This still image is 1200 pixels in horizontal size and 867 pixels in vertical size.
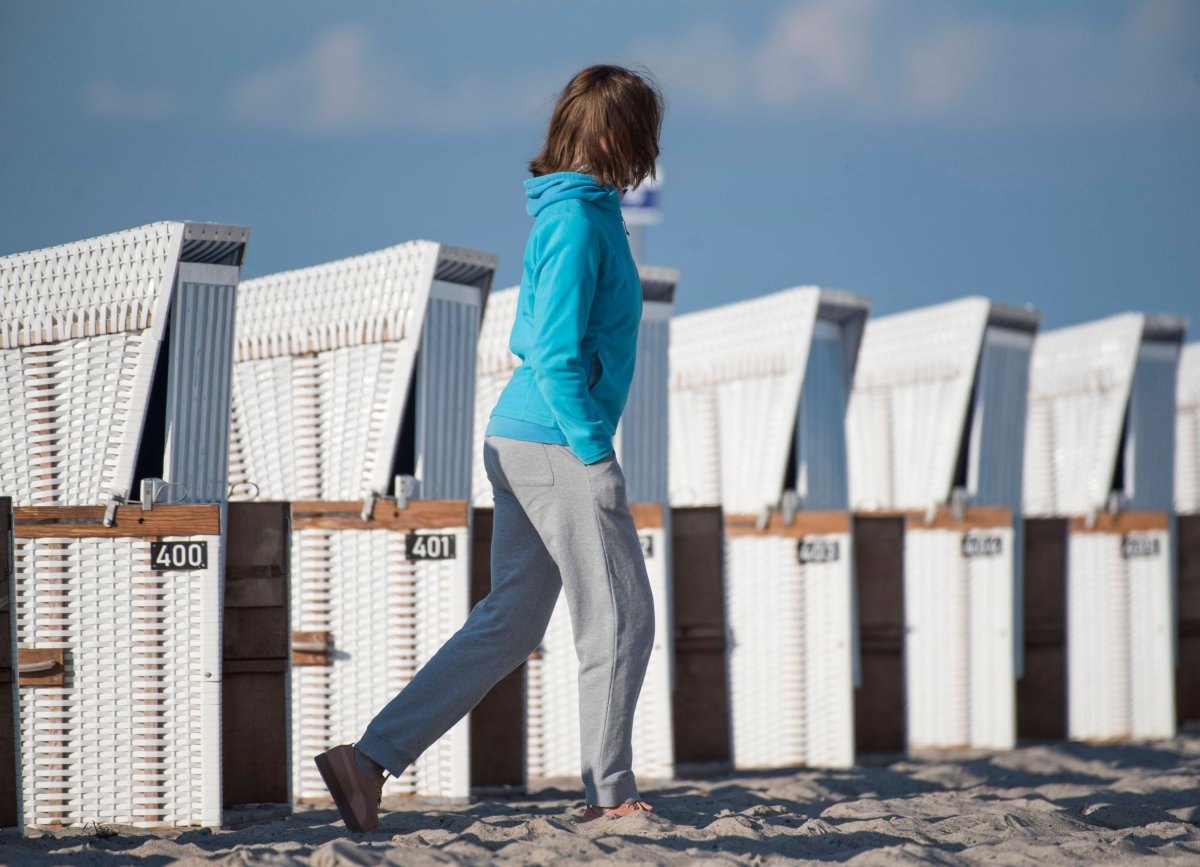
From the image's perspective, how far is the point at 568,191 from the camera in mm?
3641

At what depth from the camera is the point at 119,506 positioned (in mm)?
4254

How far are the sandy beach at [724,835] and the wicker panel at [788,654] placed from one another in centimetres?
129

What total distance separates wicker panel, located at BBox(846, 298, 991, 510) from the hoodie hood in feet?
12.7

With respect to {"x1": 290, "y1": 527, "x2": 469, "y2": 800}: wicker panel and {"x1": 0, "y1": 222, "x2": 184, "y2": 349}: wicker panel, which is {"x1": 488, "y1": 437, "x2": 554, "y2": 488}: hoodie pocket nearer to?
{"x1": 0, "y1": 222, "x2": 184, "y2": 349}: wicker panel

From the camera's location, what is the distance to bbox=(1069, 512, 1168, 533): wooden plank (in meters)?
8.02

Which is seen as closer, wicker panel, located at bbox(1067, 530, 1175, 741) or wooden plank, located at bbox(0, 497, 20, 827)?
wooden plank, located at bbox(0, 497, 20, 827)

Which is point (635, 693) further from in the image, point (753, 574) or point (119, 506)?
point (753, 574)

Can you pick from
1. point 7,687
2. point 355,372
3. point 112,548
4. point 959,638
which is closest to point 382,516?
point 355,372

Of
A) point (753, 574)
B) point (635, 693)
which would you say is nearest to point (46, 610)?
point (635, 693)

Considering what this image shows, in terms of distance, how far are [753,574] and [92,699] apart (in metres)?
3.20

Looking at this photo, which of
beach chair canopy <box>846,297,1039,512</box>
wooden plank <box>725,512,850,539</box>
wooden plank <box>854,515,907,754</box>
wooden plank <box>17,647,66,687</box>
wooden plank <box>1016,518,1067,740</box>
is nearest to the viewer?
wooden plank <box>17,647,66,687</box>

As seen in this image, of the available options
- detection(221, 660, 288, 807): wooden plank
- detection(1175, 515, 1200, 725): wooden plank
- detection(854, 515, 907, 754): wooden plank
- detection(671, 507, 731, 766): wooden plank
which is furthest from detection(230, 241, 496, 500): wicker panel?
detection(1175, 515, 1200, 725): wooden plank

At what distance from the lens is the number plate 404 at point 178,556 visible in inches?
168

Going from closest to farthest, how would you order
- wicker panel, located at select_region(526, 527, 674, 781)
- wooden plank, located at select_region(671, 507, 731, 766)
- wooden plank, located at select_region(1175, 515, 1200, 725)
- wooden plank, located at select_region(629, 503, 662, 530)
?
wicker panel, located at select_region(526, 527, 674, 781) → wooden plank, located at select_region(629, 503, 662, 530) → wooden plank, located at select_region(671, 507, 731, 766) → wooden plank, located at select_region(1175, 515, 1200, 725)
